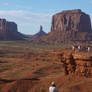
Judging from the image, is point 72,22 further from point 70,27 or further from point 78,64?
point 78,64

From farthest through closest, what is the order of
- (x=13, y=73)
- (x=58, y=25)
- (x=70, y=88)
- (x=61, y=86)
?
(x=58, y=25), (x=13, y=73), (x=61, y=86), (x=70, y=88)

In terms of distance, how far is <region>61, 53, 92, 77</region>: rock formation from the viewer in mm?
20530

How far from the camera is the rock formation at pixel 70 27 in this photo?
135 metres

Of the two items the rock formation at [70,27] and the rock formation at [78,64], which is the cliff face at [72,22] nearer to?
the rock formation at [70,27]

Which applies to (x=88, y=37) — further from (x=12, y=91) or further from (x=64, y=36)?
(x=12, y=91)

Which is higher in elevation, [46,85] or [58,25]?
[58,25]

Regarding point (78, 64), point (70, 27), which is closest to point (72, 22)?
point (70, 27)

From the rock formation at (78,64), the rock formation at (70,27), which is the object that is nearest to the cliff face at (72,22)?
the rock formation at (70,27)

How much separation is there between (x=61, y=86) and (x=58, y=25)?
437 ft

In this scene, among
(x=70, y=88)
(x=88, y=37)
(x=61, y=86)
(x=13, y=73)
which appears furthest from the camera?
(x=88, y=37)

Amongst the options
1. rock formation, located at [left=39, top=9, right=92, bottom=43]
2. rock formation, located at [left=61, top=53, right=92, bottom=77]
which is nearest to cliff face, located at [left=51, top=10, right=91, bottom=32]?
rock formation, located at [left=39, top=9, right=92, bottom=43]

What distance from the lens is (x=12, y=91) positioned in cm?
1975

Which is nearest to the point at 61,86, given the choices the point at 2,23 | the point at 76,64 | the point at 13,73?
the point at 76,64

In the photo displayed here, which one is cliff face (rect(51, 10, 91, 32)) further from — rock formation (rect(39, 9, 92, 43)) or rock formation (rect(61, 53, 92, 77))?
rock formation (rect(61, 53, 92, 77))
